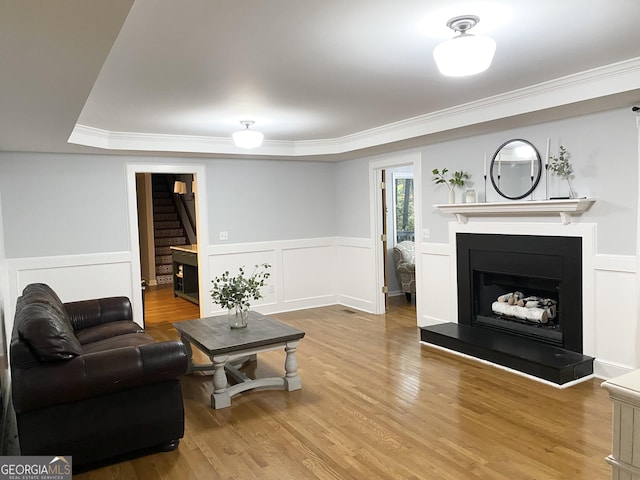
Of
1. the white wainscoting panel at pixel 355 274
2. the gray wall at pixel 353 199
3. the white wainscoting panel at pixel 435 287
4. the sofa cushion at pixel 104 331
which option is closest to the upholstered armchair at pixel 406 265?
the white wainscoting panel at pixel 355 274

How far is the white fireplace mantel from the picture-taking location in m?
4.00

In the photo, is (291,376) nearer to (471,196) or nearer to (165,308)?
(471,196)

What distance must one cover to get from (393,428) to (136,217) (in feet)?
13.7

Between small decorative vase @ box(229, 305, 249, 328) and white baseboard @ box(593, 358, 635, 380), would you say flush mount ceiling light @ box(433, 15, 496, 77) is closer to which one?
small decorative vase @ box(229, 305, 249, 328)

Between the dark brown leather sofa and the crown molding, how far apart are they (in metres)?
2.71

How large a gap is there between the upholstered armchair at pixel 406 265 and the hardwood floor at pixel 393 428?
107 inches

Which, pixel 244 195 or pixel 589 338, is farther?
pixel 244 195

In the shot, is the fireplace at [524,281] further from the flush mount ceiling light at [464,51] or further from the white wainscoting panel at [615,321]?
the flush mount ceiling light at [464,51]

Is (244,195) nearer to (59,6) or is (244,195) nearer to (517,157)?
(517,157)

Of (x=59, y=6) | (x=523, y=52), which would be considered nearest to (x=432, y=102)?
(x=523, y=52)

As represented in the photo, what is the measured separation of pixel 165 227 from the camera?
1059cm

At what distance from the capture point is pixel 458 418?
331 cm

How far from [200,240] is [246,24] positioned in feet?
14.0

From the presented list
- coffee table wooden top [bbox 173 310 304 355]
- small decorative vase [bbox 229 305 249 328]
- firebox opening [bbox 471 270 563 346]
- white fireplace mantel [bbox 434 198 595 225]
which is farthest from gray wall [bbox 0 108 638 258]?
small decorative vase [bbox 229 305 249 328]
